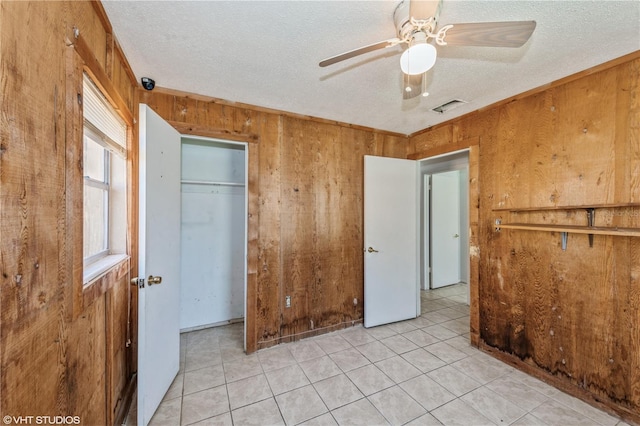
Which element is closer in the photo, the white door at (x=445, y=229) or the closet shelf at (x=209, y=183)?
the closet shelf at (x=209, y=183)

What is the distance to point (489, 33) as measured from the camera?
3.73ft

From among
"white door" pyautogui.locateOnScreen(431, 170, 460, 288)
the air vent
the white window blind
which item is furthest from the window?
"white door" pyautogui.locateOnScreen(431, 170, 460, 288)

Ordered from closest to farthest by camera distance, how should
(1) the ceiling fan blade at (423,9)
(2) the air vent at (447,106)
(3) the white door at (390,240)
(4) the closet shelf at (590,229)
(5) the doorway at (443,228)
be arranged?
(1) the ceiling fan blade at (423,9) → (4) the closet shelf at (590,229) → (2) the air vent at (447,106) → (3) the white door at (390,240) → (5) the doorway at (443,228)

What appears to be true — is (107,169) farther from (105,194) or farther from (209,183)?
(209,183)

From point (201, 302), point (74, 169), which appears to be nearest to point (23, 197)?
point (74, 169)

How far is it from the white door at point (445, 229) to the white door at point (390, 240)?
1501mm

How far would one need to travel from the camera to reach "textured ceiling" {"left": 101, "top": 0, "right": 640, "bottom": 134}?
132 cm

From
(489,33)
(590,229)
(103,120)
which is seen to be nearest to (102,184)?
(103,120)

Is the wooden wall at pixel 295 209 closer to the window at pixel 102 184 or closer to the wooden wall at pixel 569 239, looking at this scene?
the window at pixel 102 184

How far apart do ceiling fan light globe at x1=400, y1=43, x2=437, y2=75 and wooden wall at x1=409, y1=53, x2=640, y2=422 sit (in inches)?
64.0

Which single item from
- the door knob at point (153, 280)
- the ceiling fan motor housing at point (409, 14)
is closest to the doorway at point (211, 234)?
the door knob at point (153, 280)

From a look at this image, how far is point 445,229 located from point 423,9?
14.2 ft

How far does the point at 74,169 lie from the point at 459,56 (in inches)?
87.3

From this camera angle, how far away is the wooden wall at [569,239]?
1734 mm
